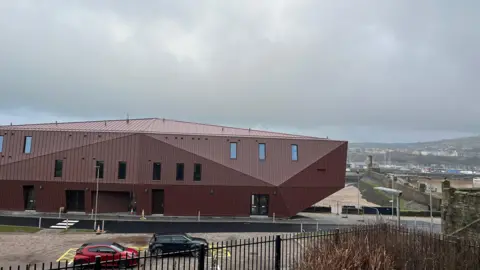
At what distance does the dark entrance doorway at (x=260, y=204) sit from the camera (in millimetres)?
40469

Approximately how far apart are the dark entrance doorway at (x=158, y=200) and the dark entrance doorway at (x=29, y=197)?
39.6ft

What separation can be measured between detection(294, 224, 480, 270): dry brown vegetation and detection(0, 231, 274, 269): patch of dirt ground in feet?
42.8

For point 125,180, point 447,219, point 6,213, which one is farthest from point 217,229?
point 6,213

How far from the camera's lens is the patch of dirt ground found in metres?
20.3

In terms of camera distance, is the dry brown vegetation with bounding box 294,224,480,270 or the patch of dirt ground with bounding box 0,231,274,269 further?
the patch of dirt ground with bounding box 0,231,274,269

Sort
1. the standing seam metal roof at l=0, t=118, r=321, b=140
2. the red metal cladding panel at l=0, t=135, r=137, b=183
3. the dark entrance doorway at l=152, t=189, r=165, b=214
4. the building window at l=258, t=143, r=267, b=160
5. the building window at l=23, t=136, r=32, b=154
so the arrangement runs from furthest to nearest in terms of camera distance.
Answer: the building window at l=258, t=143, r=267, b=160 < the standing seam metal roof at l=0, t=118, r=321, b=140 < the dark entrance doorway at l=152, t=189, r=165, b=214 < the building window at l=23, t=136, r=32, b=154 < the red metal cladding panel at l=0, t=135, r=137, b=183

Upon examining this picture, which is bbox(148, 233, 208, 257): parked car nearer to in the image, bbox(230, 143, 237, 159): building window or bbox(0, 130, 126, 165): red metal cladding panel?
bbox(230, 143, 237, 159): building window

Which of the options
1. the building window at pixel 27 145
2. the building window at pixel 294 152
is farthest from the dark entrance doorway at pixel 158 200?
the building window at pixel 294 152

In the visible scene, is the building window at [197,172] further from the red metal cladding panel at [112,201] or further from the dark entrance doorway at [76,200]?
the dark entrance doorway at [76,200]

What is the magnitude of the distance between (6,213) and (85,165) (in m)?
8.74

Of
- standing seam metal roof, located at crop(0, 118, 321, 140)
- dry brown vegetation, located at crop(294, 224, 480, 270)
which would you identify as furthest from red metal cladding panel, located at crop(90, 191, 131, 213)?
dry brown vegetation, located at crop(294, 224, 480, 270)

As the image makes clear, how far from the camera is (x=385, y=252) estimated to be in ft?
33.5

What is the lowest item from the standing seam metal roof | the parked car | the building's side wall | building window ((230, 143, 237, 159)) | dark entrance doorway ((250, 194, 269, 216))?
the parked car

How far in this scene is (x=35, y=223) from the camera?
3275 centimetres
